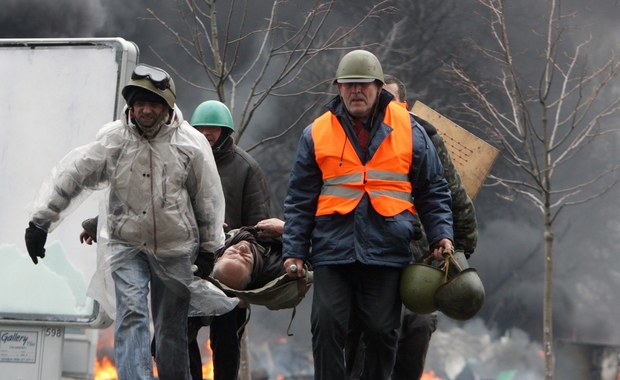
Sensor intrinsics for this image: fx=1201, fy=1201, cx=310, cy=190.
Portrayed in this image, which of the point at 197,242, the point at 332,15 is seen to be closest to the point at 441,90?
the point at 332,15

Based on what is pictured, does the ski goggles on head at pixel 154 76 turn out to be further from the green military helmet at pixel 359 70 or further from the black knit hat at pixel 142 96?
the green military helmet at pixel 359 70

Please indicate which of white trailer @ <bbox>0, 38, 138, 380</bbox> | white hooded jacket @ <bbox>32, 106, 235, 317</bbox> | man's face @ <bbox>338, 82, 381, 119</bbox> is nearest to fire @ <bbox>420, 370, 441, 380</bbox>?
white trailer @ <bbox>0, 38, 138, 380</bbox>

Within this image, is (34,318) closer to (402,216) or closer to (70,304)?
(70,304)

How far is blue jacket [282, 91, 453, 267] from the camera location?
6.06 meters

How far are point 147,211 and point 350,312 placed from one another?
49.7 inches

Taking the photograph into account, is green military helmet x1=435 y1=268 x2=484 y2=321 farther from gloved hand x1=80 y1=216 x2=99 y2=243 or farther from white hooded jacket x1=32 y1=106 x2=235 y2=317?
gloved hand x1=80 y1=216 x2=99 y2=243

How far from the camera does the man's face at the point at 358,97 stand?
622 centimetres

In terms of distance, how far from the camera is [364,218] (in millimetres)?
6059

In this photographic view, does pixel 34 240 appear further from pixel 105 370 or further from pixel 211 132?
pixel 105 370

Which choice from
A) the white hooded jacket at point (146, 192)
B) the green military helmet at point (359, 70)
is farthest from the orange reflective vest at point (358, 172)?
the white hooded jacket at point (146, 192)

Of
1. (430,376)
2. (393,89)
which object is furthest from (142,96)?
(430,376)

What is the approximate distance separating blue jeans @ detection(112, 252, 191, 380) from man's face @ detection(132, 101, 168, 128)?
76cm

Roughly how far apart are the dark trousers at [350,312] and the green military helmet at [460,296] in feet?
0.78

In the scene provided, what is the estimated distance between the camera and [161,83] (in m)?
6.53
